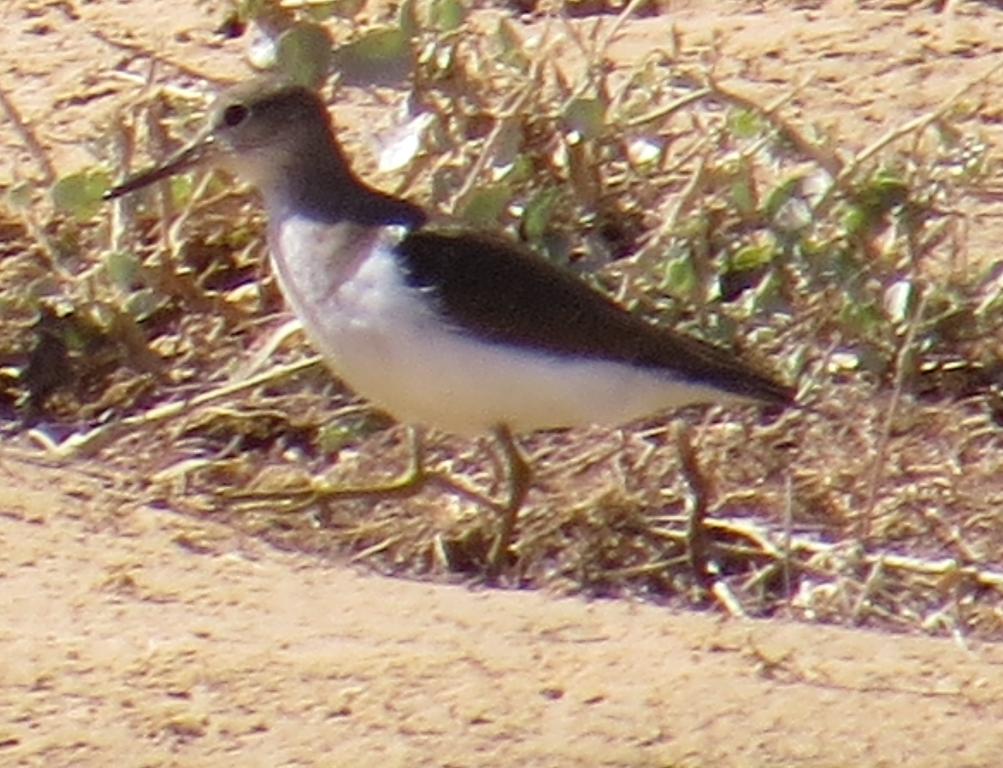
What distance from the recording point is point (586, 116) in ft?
23.3

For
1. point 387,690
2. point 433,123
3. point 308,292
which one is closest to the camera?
point 387,690

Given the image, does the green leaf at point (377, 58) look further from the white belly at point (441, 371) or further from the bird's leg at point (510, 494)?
the bird's leg at point (510, 494)

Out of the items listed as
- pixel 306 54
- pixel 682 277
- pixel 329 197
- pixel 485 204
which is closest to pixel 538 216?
pixel 485 204

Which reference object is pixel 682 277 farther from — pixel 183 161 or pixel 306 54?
pixel 183 161

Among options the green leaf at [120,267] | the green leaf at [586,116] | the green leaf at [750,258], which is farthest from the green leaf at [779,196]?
the green leaf at [120,267]

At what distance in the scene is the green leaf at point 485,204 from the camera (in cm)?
699

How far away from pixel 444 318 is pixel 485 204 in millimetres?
980

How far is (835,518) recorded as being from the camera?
21.7 feet

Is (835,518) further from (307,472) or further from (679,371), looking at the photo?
(307,472)

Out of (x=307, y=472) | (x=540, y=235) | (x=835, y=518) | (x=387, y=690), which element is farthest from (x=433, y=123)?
(x=387, y=690)

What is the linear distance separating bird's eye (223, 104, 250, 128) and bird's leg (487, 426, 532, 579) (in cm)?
90

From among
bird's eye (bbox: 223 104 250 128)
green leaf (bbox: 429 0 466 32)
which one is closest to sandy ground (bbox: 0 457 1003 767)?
bird's eye (bbox: 223 104 250 128)

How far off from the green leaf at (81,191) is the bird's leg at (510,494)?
4.17 ft

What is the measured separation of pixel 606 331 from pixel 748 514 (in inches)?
24.1
